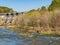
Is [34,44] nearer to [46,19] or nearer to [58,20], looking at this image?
[58,20]

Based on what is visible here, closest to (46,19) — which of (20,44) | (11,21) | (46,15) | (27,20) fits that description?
(46,15)

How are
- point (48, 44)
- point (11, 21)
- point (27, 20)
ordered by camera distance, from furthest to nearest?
point (11, 21), point (27, 20), point (48, 44)

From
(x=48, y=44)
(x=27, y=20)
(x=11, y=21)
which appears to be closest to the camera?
(x=48, y=44)

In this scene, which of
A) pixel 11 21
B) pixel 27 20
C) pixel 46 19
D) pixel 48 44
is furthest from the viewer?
pixel 11 21

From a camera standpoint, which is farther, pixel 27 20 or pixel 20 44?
pixel 27 20

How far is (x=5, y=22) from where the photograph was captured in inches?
5290

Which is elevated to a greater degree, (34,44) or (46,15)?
(46,15)

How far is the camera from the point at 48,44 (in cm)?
3431

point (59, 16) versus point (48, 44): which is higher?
point (59, 16)

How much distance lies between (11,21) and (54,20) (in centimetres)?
7641

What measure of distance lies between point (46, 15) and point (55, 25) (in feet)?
21.6

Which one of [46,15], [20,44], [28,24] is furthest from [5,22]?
[20,44]

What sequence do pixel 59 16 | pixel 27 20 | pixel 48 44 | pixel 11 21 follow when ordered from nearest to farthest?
1. pixel 48 44
2. pixel 59 16
3. pixel 27 20
4. pixel 11 21

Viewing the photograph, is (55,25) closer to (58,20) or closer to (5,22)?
(58,20)
